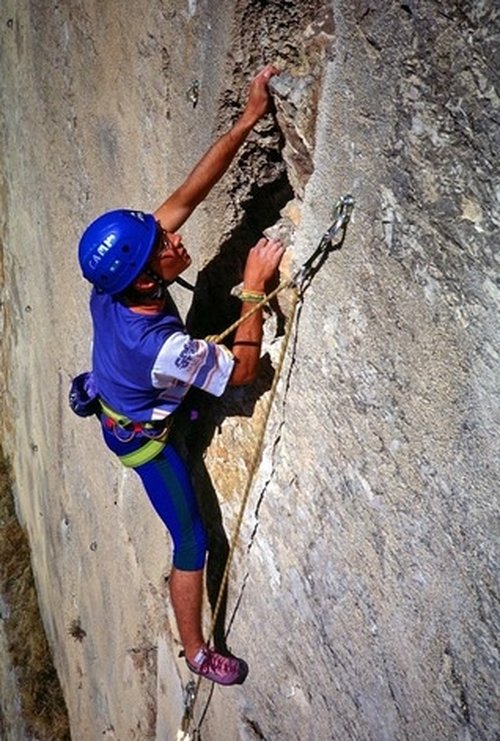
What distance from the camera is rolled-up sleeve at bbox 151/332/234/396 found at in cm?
213

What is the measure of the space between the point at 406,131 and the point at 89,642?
13.1ft

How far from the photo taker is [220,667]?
2760 millimetres

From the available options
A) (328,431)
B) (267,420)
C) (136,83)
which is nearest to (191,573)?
(267,420)

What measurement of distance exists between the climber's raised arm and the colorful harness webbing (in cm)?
61

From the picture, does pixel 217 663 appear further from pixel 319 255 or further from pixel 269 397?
pixel 319 255

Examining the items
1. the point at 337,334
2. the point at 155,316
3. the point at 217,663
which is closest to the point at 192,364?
the point at 155,316

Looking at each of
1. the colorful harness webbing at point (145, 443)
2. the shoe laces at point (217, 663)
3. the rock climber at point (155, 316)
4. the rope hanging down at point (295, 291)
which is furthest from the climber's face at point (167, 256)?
the shoe laces at point (217, 663)

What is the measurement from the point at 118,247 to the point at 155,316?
24 centimetres

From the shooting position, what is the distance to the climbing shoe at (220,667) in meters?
2.75

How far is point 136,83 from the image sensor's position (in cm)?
265

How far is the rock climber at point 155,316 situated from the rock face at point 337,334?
0.34 ft

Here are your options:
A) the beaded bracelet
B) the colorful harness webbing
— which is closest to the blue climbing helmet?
the beaded bracelet

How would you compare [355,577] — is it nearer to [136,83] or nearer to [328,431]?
[328,431]

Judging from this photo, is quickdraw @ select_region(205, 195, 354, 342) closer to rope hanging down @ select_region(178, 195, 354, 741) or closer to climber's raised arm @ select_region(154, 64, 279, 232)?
rope hanging down @ select_region(178, 195, 354, 741)
